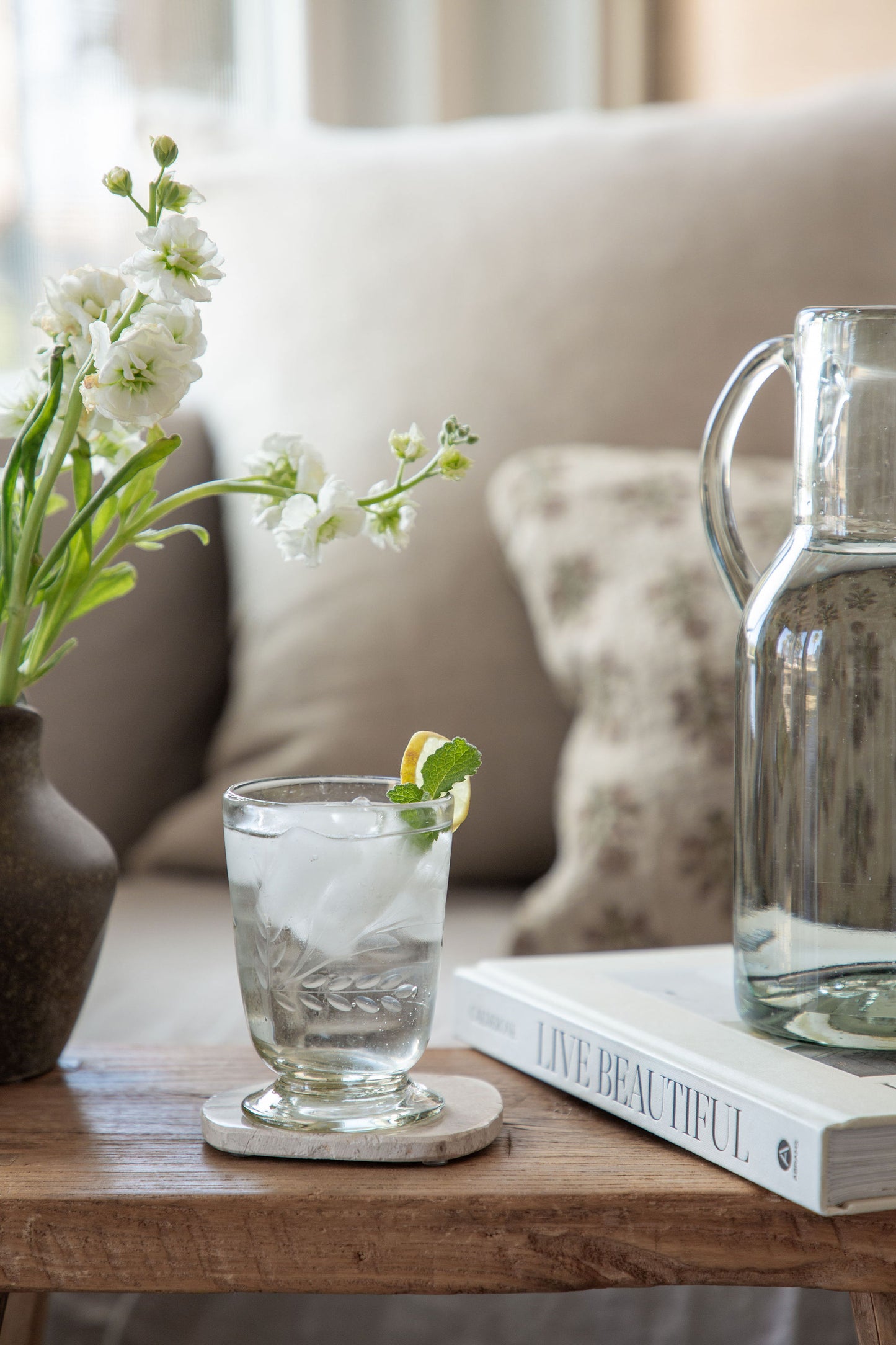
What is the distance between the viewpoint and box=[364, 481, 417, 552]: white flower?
0.64m

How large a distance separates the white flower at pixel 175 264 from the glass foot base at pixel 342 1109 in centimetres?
32

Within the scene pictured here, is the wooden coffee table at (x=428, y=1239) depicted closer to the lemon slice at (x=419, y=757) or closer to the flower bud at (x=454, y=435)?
the lemon slice at (x=419, y=757)

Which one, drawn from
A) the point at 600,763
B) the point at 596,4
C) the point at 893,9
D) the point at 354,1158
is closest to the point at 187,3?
the point at 596,4

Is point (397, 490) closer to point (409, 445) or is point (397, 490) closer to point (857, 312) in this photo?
point (409, 445)

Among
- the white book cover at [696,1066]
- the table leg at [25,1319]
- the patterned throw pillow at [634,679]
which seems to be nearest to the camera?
the white book cover at [696,1066]

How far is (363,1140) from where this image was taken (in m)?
0.55

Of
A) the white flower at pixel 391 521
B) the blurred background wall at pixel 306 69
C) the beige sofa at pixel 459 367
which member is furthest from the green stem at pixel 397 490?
the blurred background wall at pixel 306 69

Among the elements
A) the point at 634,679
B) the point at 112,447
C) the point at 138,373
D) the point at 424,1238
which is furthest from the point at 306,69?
the point at 424,1238

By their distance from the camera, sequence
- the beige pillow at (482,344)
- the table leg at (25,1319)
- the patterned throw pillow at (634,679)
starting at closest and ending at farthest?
the table leg at (25,1319) → the patterned throw pillow at (634,679) → the beige pillow at (482,344)

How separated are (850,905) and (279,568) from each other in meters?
0.90

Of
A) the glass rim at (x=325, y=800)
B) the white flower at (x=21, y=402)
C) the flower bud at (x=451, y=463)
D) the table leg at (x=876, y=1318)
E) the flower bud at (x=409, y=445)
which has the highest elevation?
the white flower at (x=21, y=402)

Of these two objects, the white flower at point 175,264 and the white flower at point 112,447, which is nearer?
the white flower at point 175,264

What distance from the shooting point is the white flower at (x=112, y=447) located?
26.8 inches

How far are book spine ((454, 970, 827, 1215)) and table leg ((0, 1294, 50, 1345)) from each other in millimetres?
267
